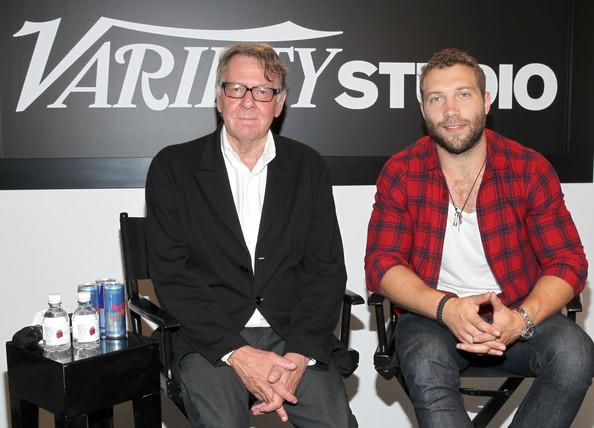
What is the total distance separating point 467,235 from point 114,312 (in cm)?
126

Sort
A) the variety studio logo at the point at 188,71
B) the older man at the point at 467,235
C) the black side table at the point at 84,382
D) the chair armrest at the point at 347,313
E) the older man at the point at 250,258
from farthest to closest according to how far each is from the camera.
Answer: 1. the variety studio logo at the point at 188,71
2. the chair armrest at the point at 347,313
3. the older man at the point at 467,235
4. the older man at the point at 250,258
5. the black side table at the point at 84,382

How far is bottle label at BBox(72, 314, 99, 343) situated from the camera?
7.95ft

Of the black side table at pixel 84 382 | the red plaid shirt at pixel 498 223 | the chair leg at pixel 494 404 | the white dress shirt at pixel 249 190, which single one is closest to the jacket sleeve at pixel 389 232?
the red plaid shirt at pixel 498 223

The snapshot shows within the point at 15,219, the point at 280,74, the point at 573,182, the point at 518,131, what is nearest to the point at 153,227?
the point at 280,74

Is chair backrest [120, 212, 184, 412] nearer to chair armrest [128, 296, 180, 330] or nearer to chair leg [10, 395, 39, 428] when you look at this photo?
chair armrest [128, 296, 180, 330]

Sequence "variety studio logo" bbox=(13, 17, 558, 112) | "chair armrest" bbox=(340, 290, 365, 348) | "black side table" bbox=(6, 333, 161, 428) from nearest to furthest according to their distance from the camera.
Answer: "black side table" bbox=(6, 333, 161, 428) < "chair armrest" bbox=(340, 290, 365, 348) < "variety studio logo" bbox=(13, 17, 558, 112)

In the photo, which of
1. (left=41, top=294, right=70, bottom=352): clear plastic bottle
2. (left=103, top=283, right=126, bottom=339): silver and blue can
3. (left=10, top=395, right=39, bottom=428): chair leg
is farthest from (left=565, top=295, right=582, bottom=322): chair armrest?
(left=10, top=395, right=39, bottom=428): chair leg

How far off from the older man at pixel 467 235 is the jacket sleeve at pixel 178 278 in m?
0.60

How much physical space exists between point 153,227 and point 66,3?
1.13 meters

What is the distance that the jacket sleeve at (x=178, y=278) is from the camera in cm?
240

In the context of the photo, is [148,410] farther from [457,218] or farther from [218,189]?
[457,218]

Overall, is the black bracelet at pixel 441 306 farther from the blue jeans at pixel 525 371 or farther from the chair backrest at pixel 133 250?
the chair backrest at pixel 133 250

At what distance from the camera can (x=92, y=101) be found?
3109mm

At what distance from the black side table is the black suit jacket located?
0.15 metres
